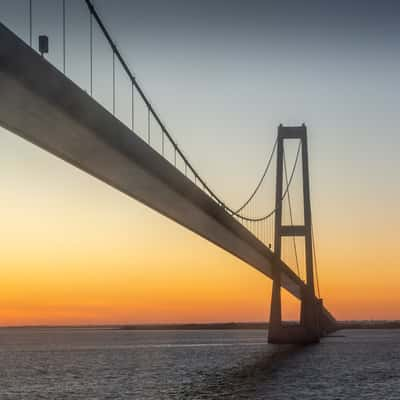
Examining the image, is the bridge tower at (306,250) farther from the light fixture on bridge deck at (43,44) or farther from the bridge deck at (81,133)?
the light fixture on bridge deck at (43,44)

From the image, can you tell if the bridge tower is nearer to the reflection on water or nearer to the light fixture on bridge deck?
the reflection on water

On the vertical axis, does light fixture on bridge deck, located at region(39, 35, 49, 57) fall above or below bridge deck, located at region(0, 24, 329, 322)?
above

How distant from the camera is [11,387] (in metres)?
42.2

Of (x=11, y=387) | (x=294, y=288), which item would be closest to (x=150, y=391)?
(x=11, y=387)

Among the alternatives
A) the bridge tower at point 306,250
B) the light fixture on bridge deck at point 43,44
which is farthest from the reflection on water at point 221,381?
the light fixture on bridge deck at point 43,44

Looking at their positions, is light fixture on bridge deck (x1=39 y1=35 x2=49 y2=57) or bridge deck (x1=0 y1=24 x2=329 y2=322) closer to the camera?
bridge deck (x1=0 y1=24 x2=329 y2=322)

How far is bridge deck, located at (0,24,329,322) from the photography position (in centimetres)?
1683

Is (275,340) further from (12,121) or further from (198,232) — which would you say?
(12,121)

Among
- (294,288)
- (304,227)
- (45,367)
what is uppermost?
(304,227)

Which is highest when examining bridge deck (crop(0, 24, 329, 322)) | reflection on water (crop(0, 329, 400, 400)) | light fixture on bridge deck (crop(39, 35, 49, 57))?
light fixture on bridge deck (crop(39, 35, 49, 57))

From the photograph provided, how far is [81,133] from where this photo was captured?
2100cm

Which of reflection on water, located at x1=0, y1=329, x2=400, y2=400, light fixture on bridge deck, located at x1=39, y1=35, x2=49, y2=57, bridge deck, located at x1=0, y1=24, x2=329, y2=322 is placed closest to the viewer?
bridge deck, located at x1=0, y1=24, x2=329, y2=322

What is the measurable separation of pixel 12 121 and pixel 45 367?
4419 cm

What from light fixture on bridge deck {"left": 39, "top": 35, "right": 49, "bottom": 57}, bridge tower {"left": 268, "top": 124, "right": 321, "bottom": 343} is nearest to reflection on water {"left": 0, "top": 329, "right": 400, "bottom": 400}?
bridge tower {"left": 268, "top": 124, "right": 321, "bottom": 343}
